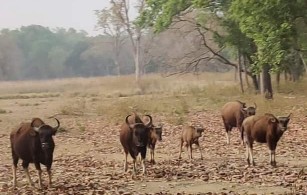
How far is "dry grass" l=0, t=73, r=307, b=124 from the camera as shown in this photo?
3262cm

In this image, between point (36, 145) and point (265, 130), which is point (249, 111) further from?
point (36, 145)

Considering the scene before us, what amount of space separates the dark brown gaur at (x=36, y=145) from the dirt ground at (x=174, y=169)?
0.61 meters

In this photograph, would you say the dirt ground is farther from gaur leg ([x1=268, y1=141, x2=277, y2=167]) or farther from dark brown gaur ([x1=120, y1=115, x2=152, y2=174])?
dark brown gaur ([x1=120, y1=115, x2=152, y2=174])

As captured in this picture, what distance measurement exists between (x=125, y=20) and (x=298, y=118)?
4151cm

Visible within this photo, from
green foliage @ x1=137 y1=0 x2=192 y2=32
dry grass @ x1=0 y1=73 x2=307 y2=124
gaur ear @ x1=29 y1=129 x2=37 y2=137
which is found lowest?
dry grass @ x1=0 y1=73 x2=307 y2=124

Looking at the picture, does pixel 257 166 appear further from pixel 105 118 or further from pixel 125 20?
pixel 125 20

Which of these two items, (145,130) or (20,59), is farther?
(20,59)

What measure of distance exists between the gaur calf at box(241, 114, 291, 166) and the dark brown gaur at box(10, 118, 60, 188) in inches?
211

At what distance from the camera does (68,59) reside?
403 feet

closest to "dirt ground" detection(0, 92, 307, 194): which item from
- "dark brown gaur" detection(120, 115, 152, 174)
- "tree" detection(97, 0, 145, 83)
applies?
"dark brown gaur" detection(120, 115, 152, 174)

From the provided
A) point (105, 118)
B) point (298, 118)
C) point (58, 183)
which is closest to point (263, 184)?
point (58, 183)

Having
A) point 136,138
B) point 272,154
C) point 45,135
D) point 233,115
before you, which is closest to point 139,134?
point 136,138

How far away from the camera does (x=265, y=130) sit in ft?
53.7

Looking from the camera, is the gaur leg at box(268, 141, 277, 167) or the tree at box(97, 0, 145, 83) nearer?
the gaur leg at box(268, 141, 277, 167)
